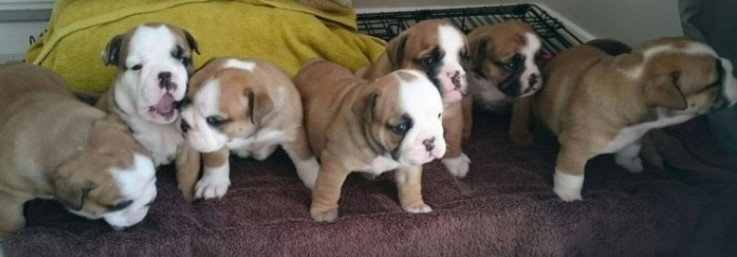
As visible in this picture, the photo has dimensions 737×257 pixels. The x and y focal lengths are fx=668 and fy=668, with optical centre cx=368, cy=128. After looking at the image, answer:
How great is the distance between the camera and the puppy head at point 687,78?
1809 mm

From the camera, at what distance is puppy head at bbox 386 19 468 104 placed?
6.46 feet

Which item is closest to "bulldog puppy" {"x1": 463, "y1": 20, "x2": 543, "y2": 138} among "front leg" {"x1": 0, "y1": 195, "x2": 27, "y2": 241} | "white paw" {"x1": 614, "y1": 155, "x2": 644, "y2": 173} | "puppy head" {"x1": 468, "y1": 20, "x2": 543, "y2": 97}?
"puppy head" {"x1": 468, "y1": 20, "x2": 543, "y2": 97}

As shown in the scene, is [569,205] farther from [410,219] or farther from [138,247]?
[138,247]

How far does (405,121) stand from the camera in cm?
170

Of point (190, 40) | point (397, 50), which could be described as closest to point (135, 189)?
point (190, 40)

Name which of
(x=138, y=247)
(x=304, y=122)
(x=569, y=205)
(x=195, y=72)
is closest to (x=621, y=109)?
(x=569, y=205)

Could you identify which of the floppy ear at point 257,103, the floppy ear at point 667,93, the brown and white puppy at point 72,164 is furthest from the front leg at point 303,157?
the floppy ear at point 667,93

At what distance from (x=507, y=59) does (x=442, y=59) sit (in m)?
0.29

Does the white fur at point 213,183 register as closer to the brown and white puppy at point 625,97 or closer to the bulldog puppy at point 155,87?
the bulldog puppy at point 155,87

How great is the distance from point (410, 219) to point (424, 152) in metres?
0.32

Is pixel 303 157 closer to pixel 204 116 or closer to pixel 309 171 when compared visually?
pixel 309 171

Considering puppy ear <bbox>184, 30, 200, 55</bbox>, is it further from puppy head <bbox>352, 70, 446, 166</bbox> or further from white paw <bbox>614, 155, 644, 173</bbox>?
white paw <bbox>614, 155, 644, 173</bbox>

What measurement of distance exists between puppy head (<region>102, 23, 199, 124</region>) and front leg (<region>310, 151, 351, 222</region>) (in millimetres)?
451

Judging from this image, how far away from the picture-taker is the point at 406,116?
1.69m
